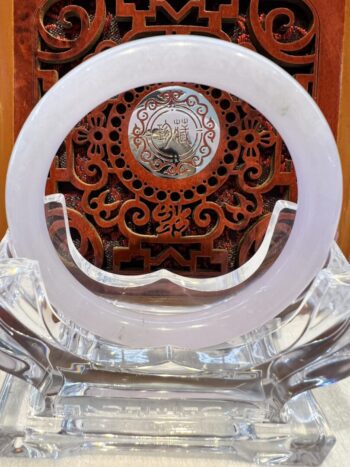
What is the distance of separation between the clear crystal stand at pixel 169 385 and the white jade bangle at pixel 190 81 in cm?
2

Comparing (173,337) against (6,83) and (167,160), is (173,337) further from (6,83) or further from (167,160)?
(6,83)

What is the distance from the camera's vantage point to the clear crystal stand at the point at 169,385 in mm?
431

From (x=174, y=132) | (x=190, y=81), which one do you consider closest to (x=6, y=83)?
(x=174, y=132)

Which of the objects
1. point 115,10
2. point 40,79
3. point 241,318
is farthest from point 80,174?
point 241,318

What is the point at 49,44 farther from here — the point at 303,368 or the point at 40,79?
the point at 303,368

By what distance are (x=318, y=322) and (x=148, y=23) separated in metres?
0.65

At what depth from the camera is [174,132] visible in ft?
2.90

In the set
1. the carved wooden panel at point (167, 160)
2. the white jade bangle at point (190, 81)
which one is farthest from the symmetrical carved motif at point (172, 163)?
the white jade bangle at point (190, 81)

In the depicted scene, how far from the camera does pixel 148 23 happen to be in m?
0.86

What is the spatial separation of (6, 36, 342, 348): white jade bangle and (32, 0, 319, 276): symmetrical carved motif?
395mm

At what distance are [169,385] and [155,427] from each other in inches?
1.5

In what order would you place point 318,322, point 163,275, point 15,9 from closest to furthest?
point 318,322 < point 163,275 < point 15,9

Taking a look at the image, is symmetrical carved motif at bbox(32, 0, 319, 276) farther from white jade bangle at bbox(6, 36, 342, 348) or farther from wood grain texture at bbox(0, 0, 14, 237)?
white jade bangle at bbox(6, 36, 342, 348)

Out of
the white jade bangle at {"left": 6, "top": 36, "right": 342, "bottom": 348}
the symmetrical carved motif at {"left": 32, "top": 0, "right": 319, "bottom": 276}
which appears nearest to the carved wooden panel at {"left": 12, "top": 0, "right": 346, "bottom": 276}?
the symmetrical carved motif at {"left": 32, "top": 0, "right": 319, "bottom": 276}
